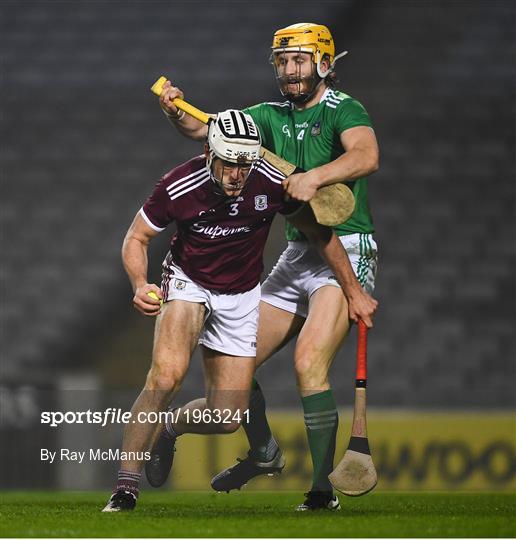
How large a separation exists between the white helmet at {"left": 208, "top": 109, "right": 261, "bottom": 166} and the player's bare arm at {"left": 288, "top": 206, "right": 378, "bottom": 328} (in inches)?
18.7

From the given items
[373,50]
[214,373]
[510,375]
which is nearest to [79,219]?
[373,50]

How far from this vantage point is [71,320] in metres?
12.3

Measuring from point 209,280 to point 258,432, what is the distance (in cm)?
87

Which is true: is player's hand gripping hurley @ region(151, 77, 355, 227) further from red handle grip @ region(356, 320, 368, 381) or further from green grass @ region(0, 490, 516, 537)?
green grass @ region(0, 490, 516, 537)

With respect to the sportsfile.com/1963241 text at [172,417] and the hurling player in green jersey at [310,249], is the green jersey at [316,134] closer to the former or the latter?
the hurling player in green jersey at [310,249]

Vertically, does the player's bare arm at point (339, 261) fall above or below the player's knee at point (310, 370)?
above

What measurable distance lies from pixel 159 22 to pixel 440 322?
5.27 metres

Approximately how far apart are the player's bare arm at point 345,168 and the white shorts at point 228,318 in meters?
0.60

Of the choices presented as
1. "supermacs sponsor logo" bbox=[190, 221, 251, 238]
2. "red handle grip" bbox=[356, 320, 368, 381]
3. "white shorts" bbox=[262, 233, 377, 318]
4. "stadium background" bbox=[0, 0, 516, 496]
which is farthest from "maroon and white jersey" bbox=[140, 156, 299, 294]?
"stadium background" bbox=[0, 0, 516, 496]

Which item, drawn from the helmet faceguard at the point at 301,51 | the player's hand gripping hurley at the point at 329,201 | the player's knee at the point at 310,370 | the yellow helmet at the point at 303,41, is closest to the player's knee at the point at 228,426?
the player's knee at the point at 310,370

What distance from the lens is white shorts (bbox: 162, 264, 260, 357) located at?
532 centimetres

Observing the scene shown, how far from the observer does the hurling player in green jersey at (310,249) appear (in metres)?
5.25

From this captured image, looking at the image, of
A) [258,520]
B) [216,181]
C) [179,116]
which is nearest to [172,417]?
[258,520]

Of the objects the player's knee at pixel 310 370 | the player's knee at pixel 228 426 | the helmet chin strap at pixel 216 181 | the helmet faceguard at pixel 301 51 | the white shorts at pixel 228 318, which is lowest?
the player's knee at pixel 228 426
